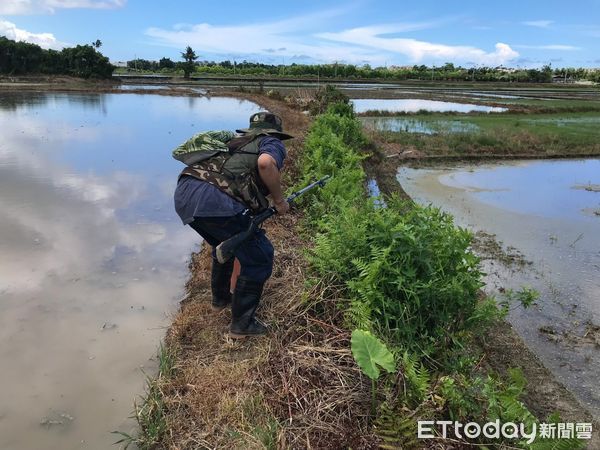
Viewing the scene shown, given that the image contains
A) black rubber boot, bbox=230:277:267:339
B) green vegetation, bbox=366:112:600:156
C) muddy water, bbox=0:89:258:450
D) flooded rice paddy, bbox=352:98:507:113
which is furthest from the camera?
flooded rice paddy, bbox=352:98:507:113

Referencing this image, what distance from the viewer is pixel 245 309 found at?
3.33 meters

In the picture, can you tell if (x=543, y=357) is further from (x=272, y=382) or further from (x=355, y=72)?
(x=355, y=72)

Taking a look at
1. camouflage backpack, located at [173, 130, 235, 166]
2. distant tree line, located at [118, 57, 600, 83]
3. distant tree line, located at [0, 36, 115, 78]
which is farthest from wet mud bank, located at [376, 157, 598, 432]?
distant tree line, located at [118, 57, 600, 83]

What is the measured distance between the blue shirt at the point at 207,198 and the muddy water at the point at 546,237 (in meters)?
3.08

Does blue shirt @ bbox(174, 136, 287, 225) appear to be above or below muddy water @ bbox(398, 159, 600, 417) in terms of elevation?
above

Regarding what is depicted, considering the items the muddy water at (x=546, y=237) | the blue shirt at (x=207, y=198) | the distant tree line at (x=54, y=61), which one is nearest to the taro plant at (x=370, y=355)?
the blue shirt at (x=207, y=198)

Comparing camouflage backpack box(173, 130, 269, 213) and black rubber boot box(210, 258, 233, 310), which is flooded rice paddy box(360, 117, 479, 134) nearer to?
black rubber boot box(210, 258, 233, 310)

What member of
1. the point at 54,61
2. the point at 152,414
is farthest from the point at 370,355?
the point at 54,61

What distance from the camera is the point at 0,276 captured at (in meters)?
4.74

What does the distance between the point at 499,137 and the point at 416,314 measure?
565 inches

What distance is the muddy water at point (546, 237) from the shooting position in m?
4.34

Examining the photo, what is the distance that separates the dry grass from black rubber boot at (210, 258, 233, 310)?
11 centimetres

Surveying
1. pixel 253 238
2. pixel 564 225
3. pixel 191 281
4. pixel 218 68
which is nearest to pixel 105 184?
pixel 191 281

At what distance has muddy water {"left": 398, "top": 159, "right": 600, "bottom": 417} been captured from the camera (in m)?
4.34
